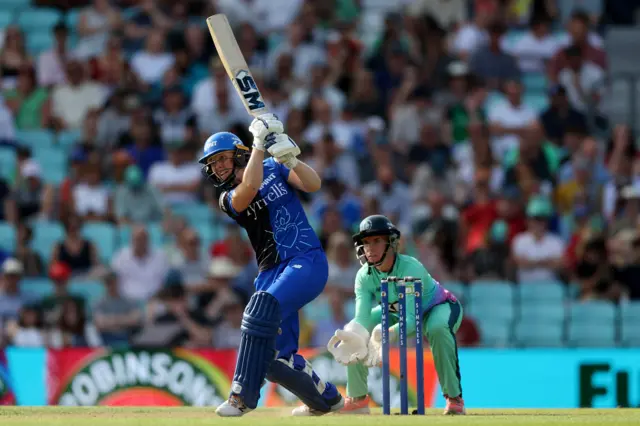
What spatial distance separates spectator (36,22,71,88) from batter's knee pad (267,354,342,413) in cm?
985

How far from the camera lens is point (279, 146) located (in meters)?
8.56

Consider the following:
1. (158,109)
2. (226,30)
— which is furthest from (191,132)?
(226,30)

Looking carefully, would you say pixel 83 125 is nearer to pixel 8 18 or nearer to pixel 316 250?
pixel 8 18

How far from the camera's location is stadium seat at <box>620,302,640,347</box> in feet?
45.9

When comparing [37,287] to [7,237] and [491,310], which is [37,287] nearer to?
[7,237]

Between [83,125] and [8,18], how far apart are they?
2800mm

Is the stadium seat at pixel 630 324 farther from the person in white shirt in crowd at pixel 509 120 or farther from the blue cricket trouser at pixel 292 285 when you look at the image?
the blue cricket trouser at pixel 292 285

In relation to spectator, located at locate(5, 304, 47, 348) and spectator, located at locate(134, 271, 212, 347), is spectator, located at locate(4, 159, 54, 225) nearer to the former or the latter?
spectator, located at locate(5, 304, 47, 348)

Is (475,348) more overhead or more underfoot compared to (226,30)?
more underfoot

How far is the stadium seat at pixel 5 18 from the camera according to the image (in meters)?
18.8

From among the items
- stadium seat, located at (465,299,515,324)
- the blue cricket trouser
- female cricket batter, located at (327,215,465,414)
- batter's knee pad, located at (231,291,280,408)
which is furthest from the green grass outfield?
stadium seat, located at (465,299,515,324)

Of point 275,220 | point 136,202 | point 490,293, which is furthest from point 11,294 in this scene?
point 275,220

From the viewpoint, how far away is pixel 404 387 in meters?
8.72

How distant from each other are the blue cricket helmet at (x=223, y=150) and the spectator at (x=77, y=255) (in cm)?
641
